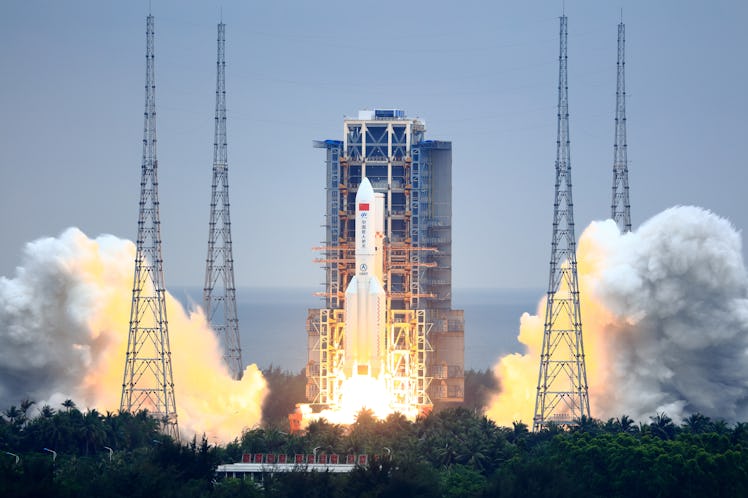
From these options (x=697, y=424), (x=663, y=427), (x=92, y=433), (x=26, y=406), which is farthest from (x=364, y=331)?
(x=26, y=406)

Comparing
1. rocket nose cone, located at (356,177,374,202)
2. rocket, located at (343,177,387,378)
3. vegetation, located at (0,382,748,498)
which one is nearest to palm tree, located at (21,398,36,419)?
vegetation, located at (0,382,748,498)

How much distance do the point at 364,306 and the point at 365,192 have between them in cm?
626

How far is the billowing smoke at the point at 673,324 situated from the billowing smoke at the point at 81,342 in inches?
884

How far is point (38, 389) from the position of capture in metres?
116

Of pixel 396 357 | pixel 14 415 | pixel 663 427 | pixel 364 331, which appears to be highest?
pixel 364 331

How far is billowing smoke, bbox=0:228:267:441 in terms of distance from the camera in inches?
4532

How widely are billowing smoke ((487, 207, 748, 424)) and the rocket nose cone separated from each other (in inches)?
581

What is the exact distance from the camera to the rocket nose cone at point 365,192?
110000 millimetres

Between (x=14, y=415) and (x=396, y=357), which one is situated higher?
(x=396, y=357)

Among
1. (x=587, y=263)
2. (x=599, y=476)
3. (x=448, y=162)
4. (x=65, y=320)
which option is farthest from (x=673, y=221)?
(x=65, y=320)

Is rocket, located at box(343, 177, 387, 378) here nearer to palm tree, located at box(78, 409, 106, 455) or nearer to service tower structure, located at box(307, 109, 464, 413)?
service tower structure, located at box(307, 109, 464, 413)

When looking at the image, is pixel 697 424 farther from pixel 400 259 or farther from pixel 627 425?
pixel 400 259

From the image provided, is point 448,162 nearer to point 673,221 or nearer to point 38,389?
point 673,221

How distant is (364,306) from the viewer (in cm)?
11038
